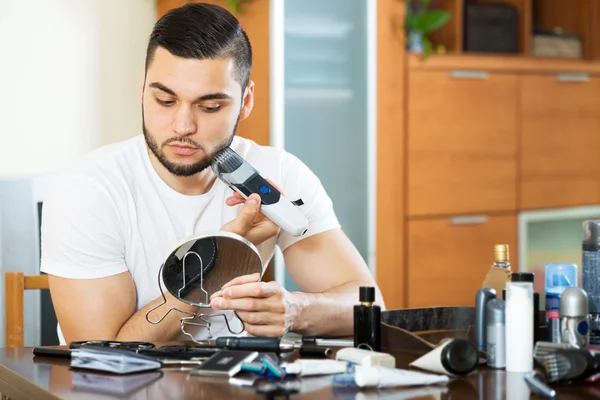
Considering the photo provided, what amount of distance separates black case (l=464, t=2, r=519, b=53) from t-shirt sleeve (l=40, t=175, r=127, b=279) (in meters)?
2.52

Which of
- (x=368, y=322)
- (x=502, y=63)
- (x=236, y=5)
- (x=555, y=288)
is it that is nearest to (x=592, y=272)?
(x=555, y=288)

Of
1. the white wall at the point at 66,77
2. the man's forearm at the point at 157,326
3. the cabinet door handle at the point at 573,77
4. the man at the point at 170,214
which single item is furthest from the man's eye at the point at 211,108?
the cabinet door handle at the point at 573,77

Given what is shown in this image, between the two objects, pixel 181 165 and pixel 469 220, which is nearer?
pixel 181 165

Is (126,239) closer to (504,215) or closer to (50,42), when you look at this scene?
(50,42)

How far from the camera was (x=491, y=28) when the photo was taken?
414 cm

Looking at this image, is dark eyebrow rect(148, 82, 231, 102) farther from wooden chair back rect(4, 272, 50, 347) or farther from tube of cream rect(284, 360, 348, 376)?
tube of cream rect(284, 360, 348, 376)

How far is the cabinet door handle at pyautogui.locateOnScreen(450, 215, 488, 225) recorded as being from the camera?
3.97 m

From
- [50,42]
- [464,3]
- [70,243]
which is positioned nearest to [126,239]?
[70,243]

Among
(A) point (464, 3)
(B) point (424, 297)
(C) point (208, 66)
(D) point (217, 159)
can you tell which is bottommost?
(B) point (424, 297)

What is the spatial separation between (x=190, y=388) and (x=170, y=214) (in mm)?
799

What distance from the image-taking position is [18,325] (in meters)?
1.95

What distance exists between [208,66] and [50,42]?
1.64m

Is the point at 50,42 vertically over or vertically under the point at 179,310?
over

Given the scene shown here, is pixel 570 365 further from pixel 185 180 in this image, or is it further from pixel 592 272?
pixel 185 180
